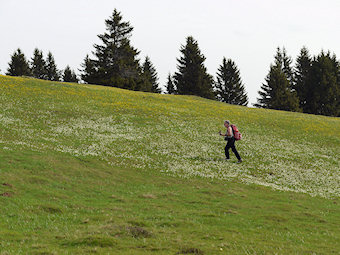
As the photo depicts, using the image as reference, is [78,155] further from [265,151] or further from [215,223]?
[265,151]

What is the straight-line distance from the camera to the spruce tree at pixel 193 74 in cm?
10069

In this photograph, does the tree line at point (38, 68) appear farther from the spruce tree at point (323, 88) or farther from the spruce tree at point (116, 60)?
the spruce tree at point (323, 88)

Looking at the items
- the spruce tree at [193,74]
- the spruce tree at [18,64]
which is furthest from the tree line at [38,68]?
the spruce tree at [193,74]

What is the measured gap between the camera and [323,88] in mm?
91875

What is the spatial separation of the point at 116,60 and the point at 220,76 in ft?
124

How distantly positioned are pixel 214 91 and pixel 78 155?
3449 inches

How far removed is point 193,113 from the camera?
50.2 metres

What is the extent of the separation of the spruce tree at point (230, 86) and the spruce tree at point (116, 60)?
30383 mm

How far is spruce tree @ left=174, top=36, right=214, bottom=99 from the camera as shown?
101 metres

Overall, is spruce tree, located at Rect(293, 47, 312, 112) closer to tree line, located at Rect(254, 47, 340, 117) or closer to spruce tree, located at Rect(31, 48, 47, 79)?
tree line, located at Rect(254, 47, 340, 117)

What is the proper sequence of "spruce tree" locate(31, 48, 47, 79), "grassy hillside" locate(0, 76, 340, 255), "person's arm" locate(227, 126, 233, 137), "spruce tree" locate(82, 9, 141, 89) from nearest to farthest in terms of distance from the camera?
"grassy hillside" locate(0, 76, 340, 255) < "person's arm" locate(227, 126, 233, 137) < "spruce tree" locate(82, 9, 141, 89) < "spruce tree" locate(31, 48, 47, 79)

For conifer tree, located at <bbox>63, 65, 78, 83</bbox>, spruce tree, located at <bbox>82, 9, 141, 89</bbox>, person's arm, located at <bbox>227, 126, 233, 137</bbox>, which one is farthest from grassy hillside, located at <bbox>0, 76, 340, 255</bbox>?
conifer tree, located at <bbox>63, 65, 78, 83</bbox>

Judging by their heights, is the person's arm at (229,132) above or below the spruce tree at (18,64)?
below

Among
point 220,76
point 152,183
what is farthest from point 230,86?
point 152,183
